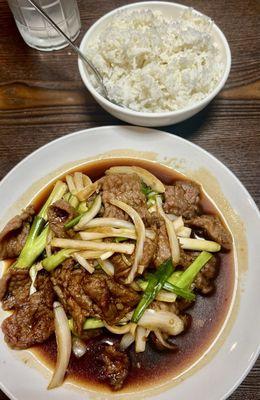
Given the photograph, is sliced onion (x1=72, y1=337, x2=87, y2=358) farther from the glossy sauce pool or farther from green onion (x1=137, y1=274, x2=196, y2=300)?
green onion (x1=137, y1=274, x2=196, y2=300)

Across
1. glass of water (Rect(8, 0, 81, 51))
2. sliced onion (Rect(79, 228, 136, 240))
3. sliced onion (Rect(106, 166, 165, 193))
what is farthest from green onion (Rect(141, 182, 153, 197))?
glass of water (Rect(8, 0, 81, 51))

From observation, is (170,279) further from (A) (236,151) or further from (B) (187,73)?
(B) (187,73)

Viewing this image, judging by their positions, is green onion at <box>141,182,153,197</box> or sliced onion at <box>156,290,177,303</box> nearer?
sliced onion at <box>156,290,177,303</box>

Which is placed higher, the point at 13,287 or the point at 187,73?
the point at 187,73

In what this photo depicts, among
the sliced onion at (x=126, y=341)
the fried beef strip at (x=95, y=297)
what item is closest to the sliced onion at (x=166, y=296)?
the fried beef strip at (x=95, y=297)

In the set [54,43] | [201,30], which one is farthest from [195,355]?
[54,43]

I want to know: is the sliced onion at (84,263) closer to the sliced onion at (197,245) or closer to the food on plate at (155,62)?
the sliced onion at (197,245)

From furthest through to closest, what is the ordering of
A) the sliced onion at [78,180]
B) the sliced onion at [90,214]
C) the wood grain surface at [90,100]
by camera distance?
1. the wood grain surface at [90,100]
2. the sliced onion at [78,180]
3. the sliced onion at [90,214]
